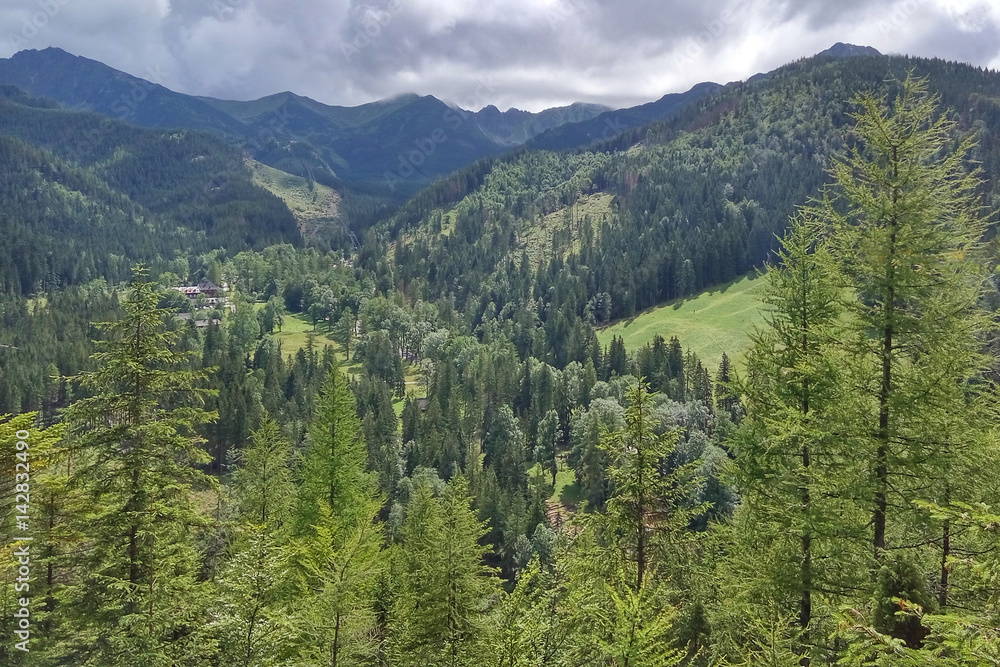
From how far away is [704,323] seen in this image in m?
159

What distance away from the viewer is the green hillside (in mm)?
143000

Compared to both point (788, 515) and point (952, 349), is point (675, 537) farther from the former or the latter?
point (952, 349)

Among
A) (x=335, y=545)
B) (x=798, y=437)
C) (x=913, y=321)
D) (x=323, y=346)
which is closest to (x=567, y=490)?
(x=335, y=545)

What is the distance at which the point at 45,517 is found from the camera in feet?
76.3

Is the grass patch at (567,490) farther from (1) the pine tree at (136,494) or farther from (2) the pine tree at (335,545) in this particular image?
(1) the pine tree at (136,494)

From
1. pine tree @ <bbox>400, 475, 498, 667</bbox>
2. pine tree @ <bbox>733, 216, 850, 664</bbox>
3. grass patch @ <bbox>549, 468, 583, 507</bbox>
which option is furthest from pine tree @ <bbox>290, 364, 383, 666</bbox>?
grass patch @ <bbox>549, 468, 583, 507</bbox>

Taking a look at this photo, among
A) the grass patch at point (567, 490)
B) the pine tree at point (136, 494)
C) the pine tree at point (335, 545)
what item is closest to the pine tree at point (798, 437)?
the pine tree at point (335, 545)

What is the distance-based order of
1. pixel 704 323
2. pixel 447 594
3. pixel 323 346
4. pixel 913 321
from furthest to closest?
pixel 323 346 < pixel 704 323 < pixel 447 594 < pixel 913 321

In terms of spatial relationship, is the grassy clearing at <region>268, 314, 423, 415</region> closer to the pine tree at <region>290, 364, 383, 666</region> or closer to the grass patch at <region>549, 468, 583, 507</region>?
the grass patch at <region>549, 468, 583, 507</region>

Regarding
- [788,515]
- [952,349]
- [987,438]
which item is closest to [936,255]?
[952,349]

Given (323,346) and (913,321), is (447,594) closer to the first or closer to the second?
(913,321)

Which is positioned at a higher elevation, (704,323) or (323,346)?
(704,323)

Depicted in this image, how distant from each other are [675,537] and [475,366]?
390ft

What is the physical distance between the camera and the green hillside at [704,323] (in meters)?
143
